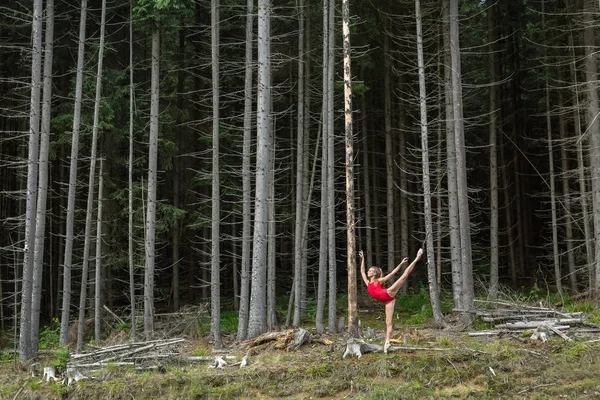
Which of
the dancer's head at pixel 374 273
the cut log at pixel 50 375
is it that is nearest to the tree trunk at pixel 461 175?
the dancer's head at pixel 374 273

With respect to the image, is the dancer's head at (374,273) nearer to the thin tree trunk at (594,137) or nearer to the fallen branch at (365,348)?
the fallen branch at (365,348)

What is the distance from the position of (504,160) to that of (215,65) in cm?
1547

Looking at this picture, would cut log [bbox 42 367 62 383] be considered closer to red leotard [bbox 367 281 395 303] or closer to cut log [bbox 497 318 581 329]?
red leotard [bbox 367 281 395 303]

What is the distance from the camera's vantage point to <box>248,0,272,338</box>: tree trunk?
13.5 metres

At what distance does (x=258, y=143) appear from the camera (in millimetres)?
14000

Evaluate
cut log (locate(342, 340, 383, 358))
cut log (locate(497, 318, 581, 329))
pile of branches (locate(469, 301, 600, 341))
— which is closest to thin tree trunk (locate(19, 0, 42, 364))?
cut log (locate(342, 340, 383, 358))

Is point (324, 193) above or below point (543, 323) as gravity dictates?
above

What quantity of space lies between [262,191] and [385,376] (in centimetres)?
634

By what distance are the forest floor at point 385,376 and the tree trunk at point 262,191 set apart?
2.65 meters

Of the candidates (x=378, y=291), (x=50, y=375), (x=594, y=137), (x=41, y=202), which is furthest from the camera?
(x=594, y=137)

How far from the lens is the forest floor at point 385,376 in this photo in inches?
327

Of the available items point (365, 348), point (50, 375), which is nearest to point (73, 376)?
point (50, 375)

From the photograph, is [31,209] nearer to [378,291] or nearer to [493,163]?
[378,291]

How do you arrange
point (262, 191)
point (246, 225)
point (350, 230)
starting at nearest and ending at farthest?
point (350, 230) < point (262, 191) < point (246, 225)
